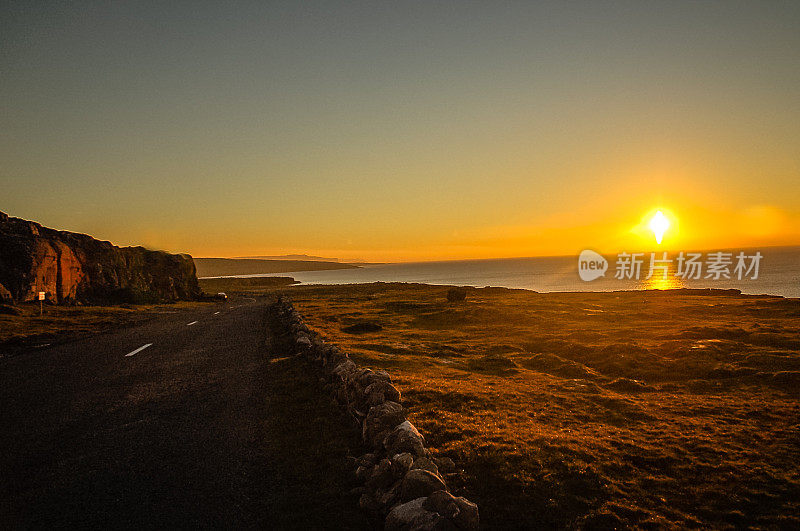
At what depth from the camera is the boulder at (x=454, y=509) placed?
184 inches

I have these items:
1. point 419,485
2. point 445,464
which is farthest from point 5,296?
point 419,485

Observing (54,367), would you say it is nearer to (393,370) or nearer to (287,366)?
(287,366)

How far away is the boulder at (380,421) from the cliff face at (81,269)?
4650 cm

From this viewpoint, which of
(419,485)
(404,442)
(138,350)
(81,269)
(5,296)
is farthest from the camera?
(81,269)

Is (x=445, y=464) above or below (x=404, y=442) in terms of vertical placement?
below

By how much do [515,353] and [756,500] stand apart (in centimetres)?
1337

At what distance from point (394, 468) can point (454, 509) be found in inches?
55.8

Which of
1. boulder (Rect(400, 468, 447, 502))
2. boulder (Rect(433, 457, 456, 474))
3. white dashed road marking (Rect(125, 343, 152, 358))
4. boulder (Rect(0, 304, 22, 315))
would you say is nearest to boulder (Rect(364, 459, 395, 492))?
boulder (Rect(400, 468, 447, 502))

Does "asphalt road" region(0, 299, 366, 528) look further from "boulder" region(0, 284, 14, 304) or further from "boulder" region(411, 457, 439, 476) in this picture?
"boulder" region(0, 284, 14, 304)

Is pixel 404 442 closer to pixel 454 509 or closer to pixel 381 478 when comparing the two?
pixel 381 478

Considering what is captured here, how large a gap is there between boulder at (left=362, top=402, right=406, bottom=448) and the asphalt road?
179 cm

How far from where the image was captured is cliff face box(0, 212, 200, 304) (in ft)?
134

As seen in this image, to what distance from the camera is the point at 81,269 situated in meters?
50.8

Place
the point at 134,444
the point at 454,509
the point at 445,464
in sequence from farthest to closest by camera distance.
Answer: the point at 134,444 < the point at 445,464 < the point at 454,509
